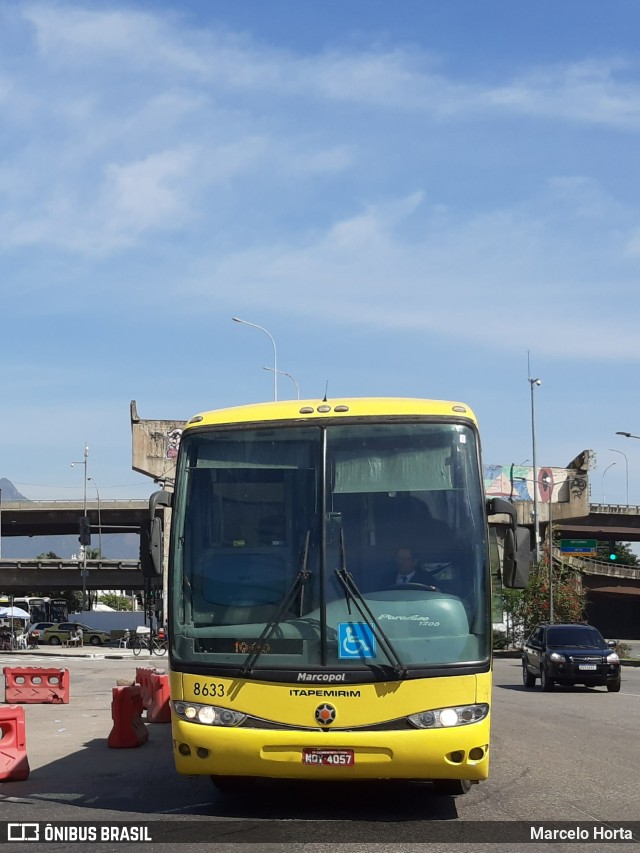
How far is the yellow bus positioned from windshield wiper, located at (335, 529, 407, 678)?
11 millimetres

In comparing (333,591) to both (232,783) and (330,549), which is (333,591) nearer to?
(330,549)

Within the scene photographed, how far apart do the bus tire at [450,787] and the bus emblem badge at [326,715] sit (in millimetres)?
1600

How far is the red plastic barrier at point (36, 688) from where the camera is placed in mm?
23188

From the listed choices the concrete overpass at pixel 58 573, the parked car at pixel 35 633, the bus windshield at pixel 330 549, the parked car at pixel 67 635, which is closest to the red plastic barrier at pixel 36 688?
the bus windshield at pixel 330 549

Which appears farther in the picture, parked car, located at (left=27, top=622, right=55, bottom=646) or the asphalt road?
parked car, located at (left=27, top=622, right=55, bottom=646)

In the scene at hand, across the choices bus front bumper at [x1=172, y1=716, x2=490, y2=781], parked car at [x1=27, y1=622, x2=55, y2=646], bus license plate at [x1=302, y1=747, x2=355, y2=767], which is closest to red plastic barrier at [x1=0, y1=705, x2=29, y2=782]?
bus front bumper at [x1=172, y1=716, x2=490, y2=781]

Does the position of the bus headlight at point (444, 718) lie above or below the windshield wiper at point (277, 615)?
below

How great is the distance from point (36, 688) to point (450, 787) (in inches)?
619

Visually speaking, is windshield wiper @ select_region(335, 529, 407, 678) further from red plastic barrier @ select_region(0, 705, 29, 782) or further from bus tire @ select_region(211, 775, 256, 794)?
red plastic barrier @ select_region(0, 705, 29, 782)

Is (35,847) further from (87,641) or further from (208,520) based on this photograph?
(87,641)

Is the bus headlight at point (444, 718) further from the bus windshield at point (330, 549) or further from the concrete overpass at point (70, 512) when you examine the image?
the concrete overpass at point (70, 512)

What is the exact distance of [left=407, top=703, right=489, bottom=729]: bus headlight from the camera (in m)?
8.61

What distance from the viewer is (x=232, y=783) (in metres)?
10.0

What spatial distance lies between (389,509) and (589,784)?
148 inches
